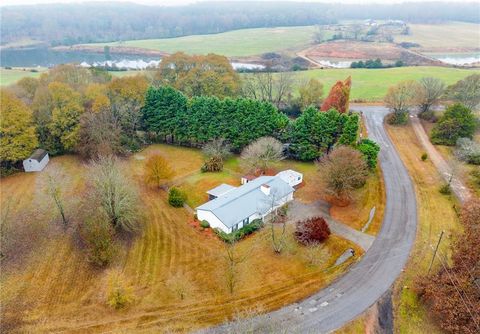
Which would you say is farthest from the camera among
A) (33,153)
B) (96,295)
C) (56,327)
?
(33,153)

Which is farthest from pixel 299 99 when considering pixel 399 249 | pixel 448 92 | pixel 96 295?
pixel 96 295

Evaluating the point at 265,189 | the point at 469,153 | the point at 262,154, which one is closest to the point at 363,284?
the point at 265,189

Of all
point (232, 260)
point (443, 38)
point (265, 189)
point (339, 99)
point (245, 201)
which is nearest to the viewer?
point (232, 260)

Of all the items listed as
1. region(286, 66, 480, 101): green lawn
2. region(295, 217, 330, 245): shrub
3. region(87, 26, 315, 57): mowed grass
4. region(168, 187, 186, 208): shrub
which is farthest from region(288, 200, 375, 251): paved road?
region(87, 26, 315, 57): mowed grass

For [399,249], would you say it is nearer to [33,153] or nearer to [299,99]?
[299,99]

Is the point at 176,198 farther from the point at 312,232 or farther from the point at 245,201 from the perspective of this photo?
the point at 312,232

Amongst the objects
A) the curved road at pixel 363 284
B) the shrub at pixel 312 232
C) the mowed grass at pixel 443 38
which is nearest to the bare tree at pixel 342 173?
the curved road at pixel 363 284
